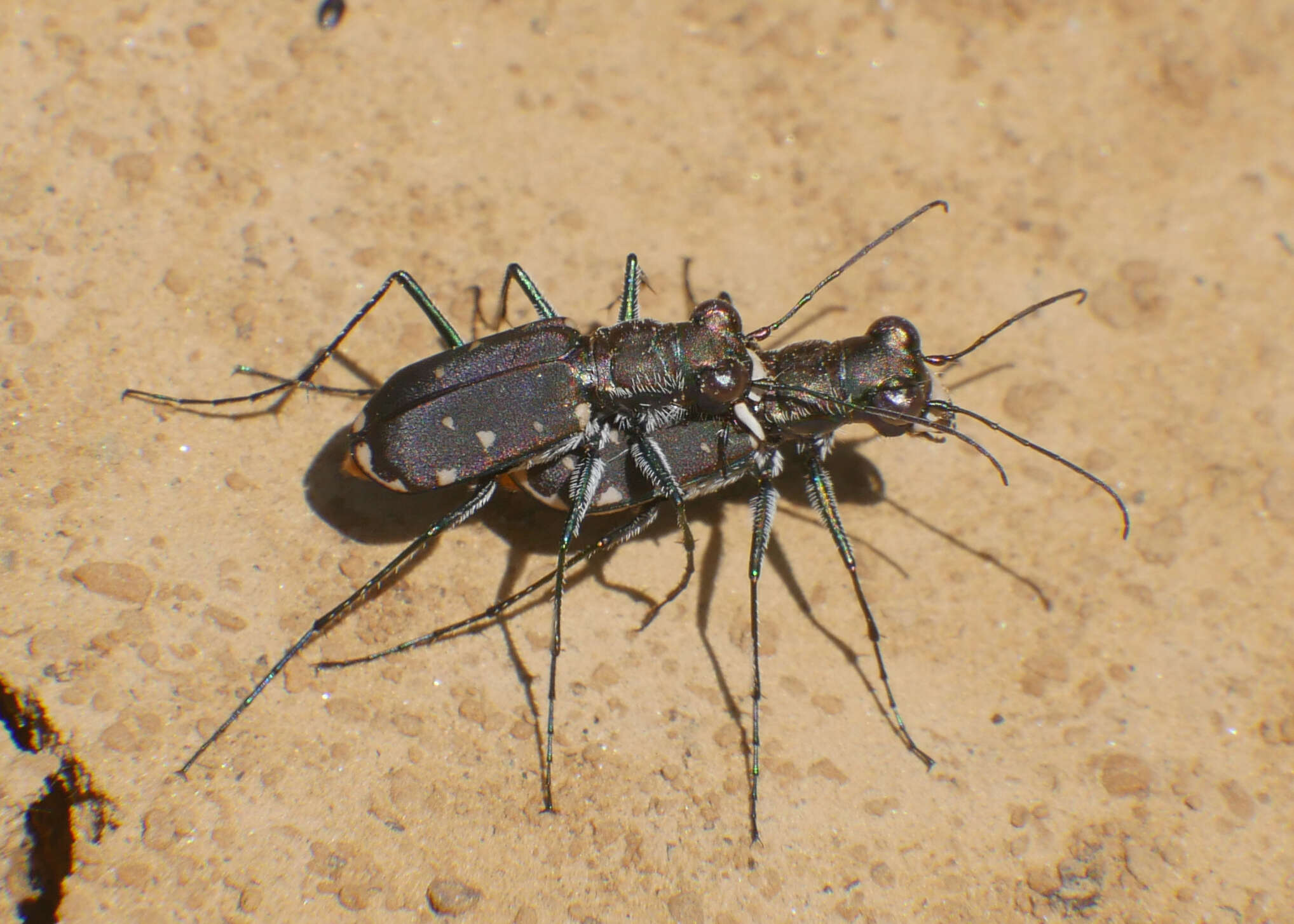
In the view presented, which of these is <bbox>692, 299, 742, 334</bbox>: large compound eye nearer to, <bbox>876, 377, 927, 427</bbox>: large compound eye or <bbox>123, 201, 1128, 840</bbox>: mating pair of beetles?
<bbox>123, 201, 1128, 840</bbox>: mating pair of beetles

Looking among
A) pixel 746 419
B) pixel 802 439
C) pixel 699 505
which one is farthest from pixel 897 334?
pixel 699 505

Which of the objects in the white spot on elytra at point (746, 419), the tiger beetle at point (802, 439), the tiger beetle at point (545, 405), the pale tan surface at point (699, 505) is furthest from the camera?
the white spot on elytra at point (746, 419)

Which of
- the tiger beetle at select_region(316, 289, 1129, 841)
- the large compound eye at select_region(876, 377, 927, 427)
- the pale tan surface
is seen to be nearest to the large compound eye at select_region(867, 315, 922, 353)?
the tiger beetle at select_region(316, 289, 1129, 841)

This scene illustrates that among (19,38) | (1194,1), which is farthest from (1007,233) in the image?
(19,38)

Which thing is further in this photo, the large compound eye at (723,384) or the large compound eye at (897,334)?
the large compound eye at (897,334)

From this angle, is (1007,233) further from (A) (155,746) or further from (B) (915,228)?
(A) (155,746)

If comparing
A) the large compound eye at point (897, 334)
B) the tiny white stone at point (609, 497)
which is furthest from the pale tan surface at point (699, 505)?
the large compound eye at point (897, 334)

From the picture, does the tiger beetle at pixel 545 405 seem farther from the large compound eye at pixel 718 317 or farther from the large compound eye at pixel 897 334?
the large compound eye at pixel 897 334

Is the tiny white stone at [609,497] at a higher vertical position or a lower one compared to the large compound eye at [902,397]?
lower
